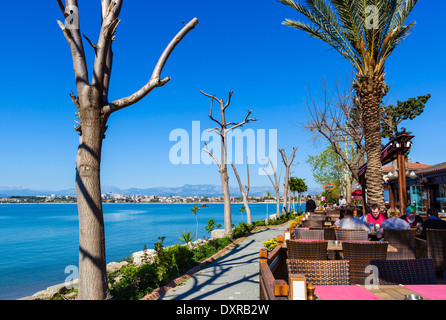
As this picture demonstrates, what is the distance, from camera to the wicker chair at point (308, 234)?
7863mm

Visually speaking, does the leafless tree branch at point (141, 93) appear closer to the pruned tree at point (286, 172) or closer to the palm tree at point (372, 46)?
the palm tree at point (372, 46)

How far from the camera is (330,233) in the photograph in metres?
8.19

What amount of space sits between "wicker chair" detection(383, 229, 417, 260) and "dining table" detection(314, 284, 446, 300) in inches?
139

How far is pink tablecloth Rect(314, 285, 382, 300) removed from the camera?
3053 mm

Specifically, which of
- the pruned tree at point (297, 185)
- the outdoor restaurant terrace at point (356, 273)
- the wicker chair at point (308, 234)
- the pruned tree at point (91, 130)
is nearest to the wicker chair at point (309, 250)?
the outdoor restaurant terrace at point (356, 273)

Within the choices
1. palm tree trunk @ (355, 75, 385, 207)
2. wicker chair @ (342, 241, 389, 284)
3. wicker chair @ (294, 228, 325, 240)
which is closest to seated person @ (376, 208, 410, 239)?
wicker chair @ (294, 228, 325, 240)

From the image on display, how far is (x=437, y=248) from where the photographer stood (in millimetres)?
6148

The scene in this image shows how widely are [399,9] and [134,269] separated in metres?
11.5

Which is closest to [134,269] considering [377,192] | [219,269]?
[219,269]

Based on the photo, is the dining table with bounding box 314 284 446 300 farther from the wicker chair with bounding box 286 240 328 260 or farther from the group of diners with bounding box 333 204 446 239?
the group of diners with bounding box 333 204 446 239

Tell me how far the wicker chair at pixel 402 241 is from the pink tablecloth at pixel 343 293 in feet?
12.4

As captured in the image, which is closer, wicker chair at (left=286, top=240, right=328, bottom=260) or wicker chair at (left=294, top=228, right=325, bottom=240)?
wicker chair at (left=286, top=240, right=328, bottom=260)
